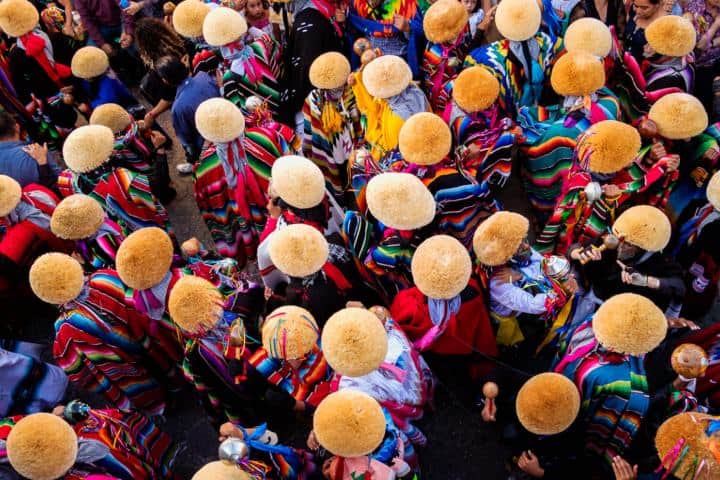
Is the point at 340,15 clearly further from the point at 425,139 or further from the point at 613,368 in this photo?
the point at 613,368

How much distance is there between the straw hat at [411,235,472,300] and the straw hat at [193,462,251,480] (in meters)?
1.37

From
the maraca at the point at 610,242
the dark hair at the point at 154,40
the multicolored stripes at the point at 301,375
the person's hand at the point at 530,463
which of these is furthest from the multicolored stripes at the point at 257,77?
the person's hand at the point at 530,463

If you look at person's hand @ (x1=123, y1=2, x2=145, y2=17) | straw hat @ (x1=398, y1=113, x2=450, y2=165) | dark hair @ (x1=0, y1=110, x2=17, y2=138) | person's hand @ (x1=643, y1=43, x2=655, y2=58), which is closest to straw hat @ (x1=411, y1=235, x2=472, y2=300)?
straw hat @ (x1=398, y1=113, x2=450, y2=165)

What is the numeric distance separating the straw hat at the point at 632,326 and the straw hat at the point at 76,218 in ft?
10.8

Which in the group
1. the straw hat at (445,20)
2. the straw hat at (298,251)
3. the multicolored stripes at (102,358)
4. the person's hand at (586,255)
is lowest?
the multicolored stripes at (102,358)

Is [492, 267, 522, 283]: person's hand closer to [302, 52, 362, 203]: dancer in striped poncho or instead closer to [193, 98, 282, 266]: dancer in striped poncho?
[302, 52, 362, 203]: dancer in striped poncho

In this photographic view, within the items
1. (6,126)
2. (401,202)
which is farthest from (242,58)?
(401,202)

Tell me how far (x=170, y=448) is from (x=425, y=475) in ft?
6.17

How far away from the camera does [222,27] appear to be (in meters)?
4.72

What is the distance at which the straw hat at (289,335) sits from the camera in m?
3.02

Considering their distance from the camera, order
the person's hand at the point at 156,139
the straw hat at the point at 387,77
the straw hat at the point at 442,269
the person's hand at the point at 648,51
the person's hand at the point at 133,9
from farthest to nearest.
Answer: the person's hand at the point at 133,9, the person's hand at the point at 156,139, the person's hand at the point at 648,51, the straw hat at the point at 387,77, the straw hat at the point at 442,269

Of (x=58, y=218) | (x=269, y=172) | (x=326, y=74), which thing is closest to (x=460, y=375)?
(x=269, y=172)

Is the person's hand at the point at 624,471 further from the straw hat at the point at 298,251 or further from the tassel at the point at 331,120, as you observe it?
the tassel at the point at 331,120

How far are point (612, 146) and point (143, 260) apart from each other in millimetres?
3136
